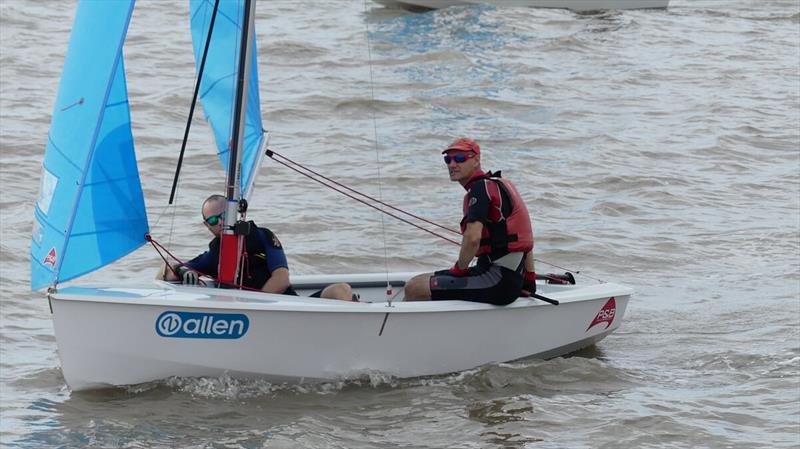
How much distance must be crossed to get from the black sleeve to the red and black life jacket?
0.14 ft

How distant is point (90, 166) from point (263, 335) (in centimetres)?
124

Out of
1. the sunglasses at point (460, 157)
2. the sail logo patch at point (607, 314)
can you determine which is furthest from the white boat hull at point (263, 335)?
the sunglasses at point (460, 157)

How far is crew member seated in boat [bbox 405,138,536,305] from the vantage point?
22.6ft

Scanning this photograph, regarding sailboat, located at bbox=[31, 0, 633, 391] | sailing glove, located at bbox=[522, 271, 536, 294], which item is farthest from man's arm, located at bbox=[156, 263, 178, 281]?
sailing glove, located at bbox=[522, 271, 536, 294]

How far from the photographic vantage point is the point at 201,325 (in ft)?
21.0

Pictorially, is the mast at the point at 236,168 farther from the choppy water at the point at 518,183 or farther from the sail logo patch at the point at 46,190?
the sail logo patch at the point at 46,190

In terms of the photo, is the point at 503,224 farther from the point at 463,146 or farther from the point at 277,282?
the point at 277,282

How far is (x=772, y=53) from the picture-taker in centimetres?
2025

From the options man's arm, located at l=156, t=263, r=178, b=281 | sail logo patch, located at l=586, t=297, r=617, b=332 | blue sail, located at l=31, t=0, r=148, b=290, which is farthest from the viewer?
sail logo patch, located at l=586, t=297, r=617, b=332

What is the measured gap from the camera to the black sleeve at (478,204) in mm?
6875

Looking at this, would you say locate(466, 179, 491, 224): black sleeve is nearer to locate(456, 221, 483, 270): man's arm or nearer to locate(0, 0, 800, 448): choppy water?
locate(456, 221, 483, 270): man's arm

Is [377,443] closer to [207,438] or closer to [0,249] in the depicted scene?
[207,438]

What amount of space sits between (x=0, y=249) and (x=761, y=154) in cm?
857

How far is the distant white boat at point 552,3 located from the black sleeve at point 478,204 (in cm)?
1636
